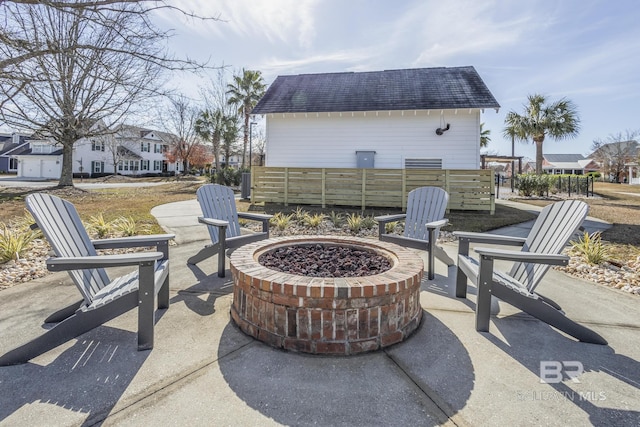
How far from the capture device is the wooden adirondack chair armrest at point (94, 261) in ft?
6.40

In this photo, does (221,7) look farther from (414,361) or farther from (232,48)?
(414,361)

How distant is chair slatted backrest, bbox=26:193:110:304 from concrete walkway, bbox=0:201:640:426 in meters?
0.40

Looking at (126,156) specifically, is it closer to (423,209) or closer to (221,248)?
(221,248)

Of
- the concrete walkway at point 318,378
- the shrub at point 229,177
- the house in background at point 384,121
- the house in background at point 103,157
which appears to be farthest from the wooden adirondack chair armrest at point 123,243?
the house in background at point 103,157

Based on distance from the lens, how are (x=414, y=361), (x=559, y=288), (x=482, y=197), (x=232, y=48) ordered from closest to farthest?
(x=414, y=361) < (x=559, y=288) < (x=232, y=48) < (x=482, y=197)

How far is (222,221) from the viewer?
12.4 feet

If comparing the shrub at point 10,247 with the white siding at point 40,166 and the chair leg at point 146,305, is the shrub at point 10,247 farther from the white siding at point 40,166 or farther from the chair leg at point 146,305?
the white siding at point 40,166

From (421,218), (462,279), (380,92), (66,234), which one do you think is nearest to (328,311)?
(462,279)

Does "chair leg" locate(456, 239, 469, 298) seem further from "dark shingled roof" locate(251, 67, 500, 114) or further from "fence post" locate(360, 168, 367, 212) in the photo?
"dark shingled roof" locate(251, 67, 500, 114)

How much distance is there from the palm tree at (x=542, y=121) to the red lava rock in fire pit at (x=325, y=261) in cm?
2227

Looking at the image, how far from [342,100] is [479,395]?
12321mm

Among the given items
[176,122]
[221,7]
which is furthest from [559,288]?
[176,122]

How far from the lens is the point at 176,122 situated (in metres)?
27.0

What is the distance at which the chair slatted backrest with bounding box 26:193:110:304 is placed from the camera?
2.20m
